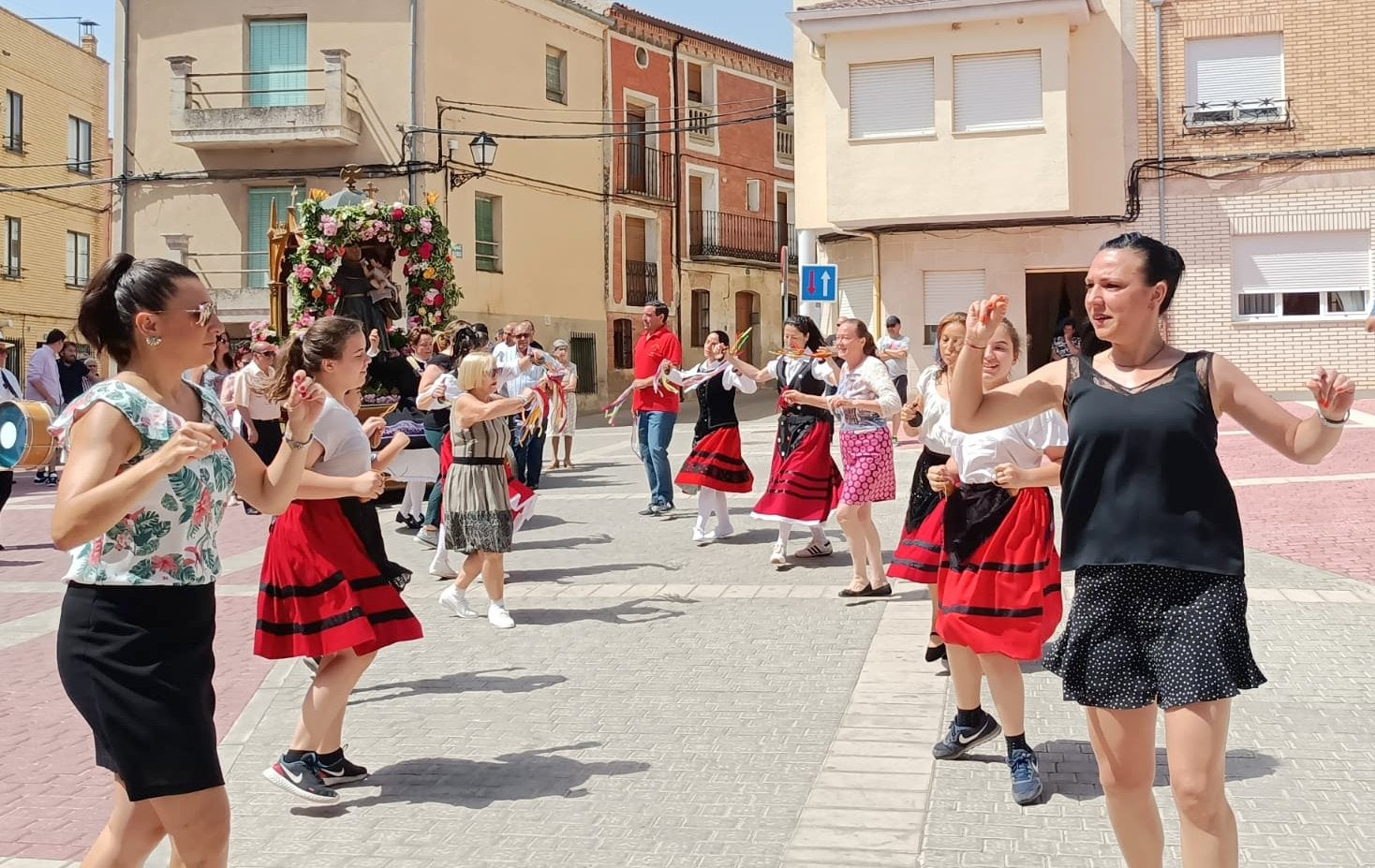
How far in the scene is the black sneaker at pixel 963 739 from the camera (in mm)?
5297

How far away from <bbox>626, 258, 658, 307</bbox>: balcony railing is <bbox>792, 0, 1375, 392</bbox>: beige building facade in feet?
40.9

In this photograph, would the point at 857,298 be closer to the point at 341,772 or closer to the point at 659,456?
the point at 659,456

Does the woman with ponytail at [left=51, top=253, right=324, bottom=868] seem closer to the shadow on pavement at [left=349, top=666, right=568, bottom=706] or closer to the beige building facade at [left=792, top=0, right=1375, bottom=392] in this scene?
the shadow on pavement at [left=349, top=666, right=568, bottom=706]

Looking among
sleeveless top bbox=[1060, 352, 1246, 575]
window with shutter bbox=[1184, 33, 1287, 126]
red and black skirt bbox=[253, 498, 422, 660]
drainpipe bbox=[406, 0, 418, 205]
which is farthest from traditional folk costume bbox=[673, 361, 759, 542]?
drainpipe bbox=[406, 0, 418, 205]

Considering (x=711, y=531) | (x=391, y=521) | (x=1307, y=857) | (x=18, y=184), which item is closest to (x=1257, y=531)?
(x=711, y=531)

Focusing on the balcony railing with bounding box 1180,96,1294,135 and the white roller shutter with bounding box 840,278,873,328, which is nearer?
the balcony railing with bounding box 1180,96,1294,135

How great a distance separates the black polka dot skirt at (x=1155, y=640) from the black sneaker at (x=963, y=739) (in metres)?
1.70

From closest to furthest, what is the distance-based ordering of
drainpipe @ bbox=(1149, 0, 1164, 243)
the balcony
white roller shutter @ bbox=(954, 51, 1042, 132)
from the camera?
white roller shutter @ bbox=(954, 51, 1042, 132)
drainpipe @ bbox=(1149, 0, 1164, 243)
the balcony

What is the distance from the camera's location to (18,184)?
36594 millimetres

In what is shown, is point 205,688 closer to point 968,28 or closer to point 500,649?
point 500,649

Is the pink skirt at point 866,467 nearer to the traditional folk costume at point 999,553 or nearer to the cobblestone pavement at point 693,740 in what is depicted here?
the cobblestone pavement at point 693,740

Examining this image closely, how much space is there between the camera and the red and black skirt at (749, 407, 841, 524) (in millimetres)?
9914

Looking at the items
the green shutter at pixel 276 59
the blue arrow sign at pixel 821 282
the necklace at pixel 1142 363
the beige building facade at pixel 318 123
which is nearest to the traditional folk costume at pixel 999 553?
the necklace at pixel 1142 363

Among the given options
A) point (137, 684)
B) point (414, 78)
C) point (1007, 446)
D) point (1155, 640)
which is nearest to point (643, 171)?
point (414, 78)
